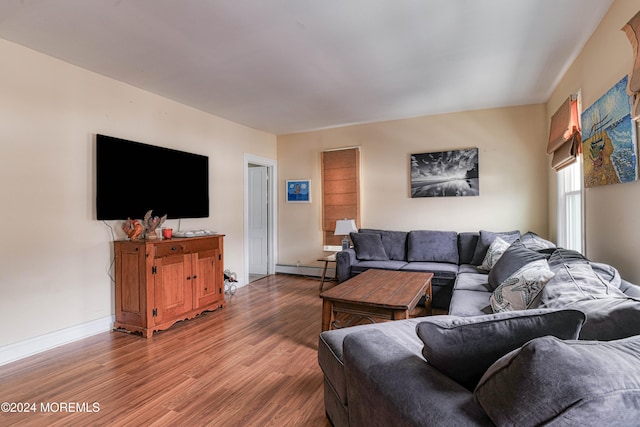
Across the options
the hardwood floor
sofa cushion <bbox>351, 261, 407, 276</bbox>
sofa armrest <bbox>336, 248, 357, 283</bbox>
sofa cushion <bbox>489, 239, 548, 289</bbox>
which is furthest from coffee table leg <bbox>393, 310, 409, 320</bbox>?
sofa armrest <bbox>336, 248, 357, 283</bbox>

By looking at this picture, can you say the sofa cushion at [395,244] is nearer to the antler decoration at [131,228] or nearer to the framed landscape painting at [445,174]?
the framed landscape painting at [445,174]

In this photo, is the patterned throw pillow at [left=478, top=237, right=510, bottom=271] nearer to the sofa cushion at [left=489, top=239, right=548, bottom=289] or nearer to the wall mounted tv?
the sofa cushion at [left=489, top=239, right=548, bottom=289]

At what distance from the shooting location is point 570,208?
339 cm

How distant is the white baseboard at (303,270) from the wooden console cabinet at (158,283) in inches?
87.0

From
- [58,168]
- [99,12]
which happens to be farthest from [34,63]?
[99,12]

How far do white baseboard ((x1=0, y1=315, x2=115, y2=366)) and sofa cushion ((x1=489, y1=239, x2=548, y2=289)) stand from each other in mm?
3653

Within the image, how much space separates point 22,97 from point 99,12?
3.72 feet

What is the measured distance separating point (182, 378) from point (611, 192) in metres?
3.25

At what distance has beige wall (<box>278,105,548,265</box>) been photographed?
4.21 metres

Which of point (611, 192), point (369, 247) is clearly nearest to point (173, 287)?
point (369, 247)

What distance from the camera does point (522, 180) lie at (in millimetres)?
4234

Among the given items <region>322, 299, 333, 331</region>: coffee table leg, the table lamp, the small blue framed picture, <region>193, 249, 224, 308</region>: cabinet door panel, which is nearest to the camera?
<region>322, 299, 333, 331</region>: coffee table leg

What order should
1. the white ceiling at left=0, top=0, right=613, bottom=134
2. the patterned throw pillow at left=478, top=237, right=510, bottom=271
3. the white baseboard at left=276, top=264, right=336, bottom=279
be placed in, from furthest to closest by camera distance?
the white baseboard at left=276, top=264, right=336, bottom=279, the patterned throw pillow at left=478, top=237, right=510, bottom=271, the white ceiling at left=0, top=0, right=613, bottom=134

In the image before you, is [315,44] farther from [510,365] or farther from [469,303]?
[510,365]
